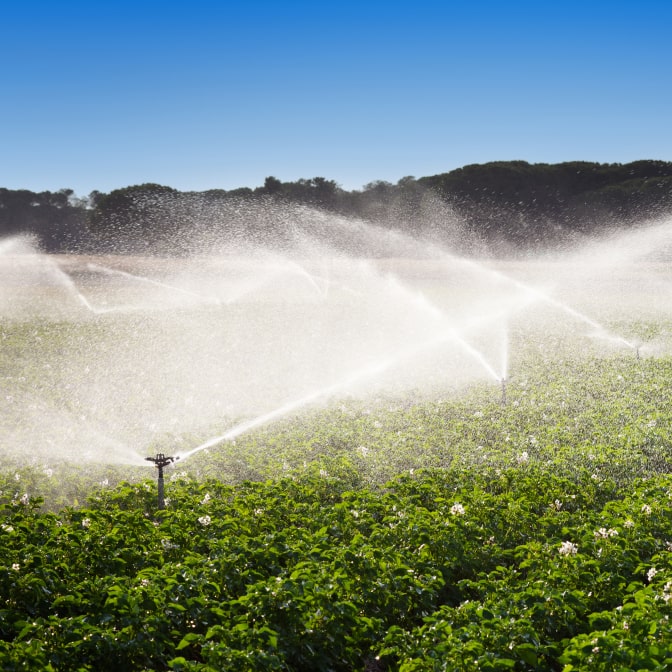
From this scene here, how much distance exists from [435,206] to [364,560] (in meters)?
42.0

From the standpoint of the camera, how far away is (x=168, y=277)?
112 feet

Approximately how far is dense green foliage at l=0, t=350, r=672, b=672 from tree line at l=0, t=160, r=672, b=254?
33530mm

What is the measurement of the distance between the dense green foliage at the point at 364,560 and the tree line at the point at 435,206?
3353 cm

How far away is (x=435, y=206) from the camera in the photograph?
46.1 metres

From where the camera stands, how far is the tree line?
43.6 meters

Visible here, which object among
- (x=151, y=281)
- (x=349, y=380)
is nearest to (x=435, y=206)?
(x=151, y=281)

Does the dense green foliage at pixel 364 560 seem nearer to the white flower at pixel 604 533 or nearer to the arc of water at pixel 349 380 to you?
the white flower at pixel 604 533

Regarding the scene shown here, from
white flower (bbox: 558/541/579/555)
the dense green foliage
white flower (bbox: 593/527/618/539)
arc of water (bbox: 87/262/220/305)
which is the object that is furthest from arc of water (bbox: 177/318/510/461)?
arc of water (bbox: 87/262/220/305)

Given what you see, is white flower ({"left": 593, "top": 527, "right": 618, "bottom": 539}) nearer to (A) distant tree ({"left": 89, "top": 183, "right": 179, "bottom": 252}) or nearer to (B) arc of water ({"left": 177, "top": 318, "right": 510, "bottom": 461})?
(B) arc of water ({"left": 177, "top": 318, "right": 510, "bottom": 461})

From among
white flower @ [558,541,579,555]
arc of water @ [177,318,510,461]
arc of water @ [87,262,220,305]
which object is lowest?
arc of water @ [177,318,510,461]

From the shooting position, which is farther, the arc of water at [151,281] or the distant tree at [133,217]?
the distant tree at [133,217]

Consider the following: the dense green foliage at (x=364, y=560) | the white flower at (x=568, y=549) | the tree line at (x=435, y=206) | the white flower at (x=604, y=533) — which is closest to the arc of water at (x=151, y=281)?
the tree line at (x=435, y=206)

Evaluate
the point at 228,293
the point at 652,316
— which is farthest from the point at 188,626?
the point at 228,293

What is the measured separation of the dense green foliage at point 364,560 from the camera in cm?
471
